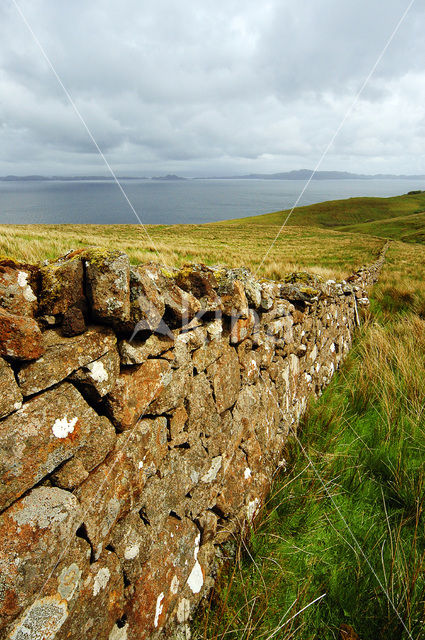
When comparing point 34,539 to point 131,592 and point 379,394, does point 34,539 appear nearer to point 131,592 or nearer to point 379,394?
point 131,592

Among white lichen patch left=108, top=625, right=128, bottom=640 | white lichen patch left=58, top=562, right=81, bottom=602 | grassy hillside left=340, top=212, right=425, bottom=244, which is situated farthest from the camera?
grassy hillside left=340, top=212, right=425, bottom=244

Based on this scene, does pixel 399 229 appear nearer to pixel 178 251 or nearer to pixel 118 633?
pixel 178 251

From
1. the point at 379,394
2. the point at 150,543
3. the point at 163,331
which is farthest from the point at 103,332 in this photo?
the point at 379,394

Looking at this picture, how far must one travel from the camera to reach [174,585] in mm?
2072

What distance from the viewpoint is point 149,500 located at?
191 centimetres

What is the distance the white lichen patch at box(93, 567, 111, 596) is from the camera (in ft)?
5.07

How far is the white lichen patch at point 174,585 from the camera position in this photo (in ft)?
6.73

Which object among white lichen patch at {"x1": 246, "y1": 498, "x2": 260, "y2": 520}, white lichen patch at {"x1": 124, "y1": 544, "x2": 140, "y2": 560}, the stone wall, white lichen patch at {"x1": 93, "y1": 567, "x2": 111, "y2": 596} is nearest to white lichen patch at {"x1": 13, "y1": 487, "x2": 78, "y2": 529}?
the stone wall

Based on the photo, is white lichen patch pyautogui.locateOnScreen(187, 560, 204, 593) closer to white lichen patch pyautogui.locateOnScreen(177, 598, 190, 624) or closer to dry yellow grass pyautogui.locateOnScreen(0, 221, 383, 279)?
white lichen patch pyautogui.locateOnScreen(177, 598, 190, 624)

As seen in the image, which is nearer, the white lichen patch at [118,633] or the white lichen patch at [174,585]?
the white lichen patch at [118,633]

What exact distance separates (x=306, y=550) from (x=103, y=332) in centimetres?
251

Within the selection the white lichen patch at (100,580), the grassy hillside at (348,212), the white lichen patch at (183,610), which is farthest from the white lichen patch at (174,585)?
the grassy hillside at (348,212)

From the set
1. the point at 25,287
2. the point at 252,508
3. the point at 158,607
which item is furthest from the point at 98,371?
the point at 252,508

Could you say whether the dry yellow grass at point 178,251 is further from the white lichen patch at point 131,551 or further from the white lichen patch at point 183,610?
the white lichen patch at point 183,610
